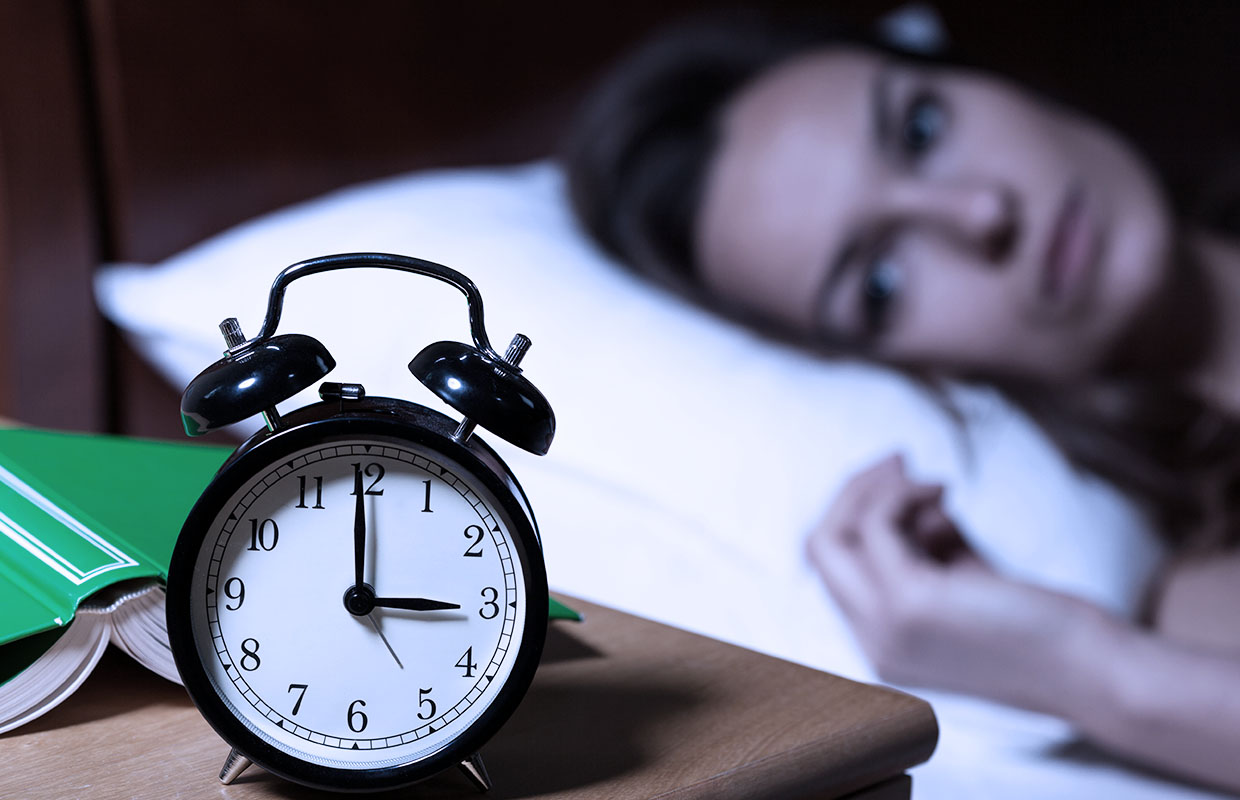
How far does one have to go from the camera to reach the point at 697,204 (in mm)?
1540

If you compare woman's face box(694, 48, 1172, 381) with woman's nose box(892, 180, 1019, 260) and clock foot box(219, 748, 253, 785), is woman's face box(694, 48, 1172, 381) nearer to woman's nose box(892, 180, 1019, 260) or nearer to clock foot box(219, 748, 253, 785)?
woman's nose box(892, 180, 1019, 260)

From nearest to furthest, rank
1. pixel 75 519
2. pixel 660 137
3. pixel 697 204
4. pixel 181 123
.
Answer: pixel 75 519
pixel 181 123
pixel 697 204
pixel 660 137

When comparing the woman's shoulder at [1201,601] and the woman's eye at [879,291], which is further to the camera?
the woman's eye at [879,291]

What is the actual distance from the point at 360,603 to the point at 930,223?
1150 mm

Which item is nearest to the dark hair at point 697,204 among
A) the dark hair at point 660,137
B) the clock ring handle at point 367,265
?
the dark hair at point 660,137

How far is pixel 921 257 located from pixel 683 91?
474mm

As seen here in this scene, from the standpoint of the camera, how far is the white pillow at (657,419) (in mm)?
1045

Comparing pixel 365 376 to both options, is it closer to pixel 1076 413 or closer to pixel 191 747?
pixel 191 747

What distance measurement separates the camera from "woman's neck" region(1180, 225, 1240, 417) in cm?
171

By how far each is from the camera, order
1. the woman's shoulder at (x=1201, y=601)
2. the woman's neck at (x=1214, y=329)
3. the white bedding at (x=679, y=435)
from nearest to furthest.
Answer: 1. the white bedding at (x=679, y=435)
2. the woman's shoulder at (x=1201, y=601)
3. the woman's neck at (x=1214, y=329)

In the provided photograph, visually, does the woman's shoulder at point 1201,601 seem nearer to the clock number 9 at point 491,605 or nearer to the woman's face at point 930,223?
the woman's face at point 930,223

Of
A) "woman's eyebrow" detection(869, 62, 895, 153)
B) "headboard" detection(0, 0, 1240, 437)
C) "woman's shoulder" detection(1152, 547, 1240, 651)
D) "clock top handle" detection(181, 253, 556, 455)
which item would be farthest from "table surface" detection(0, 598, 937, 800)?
"woman's eyebrow" detection(869, 62, 895, 153)

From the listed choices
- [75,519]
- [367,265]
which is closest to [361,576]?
[367,265]

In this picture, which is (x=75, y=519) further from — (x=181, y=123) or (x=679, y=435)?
(x=181, y=123)
